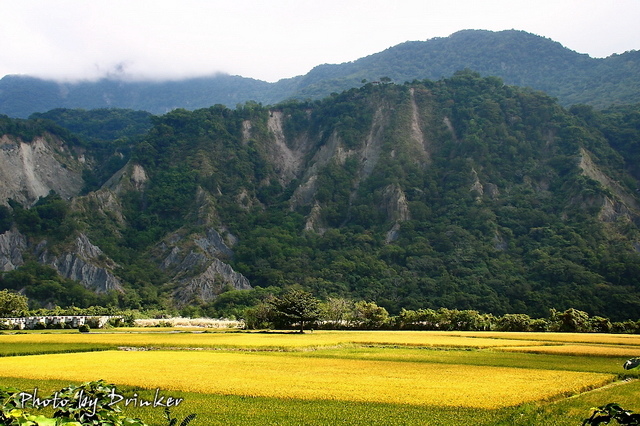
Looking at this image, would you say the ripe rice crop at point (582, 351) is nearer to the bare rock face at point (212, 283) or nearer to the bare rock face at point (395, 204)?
the bare rock face at point (212, 283)

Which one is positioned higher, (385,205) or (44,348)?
(44,348)

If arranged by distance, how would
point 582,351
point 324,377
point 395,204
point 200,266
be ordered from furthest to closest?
point 395,204
point 200,266
point 582,351
point 324,377

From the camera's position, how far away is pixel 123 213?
143 metres

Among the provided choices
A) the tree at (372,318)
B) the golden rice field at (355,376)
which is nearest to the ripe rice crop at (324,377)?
the golden rice field at (355,376)

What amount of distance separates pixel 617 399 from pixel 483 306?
3272 inches

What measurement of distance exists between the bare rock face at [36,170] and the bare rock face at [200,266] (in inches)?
1492

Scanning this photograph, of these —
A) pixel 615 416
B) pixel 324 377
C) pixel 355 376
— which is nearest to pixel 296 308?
pixel 355 376

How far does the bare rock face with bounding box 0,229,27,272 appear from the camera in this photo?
116 metres

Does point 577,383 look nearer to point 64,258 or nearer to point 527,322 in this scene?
point 527,322

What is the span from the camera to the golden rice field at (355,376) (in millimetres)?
21562

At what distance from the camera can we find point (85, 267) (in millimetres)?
116438

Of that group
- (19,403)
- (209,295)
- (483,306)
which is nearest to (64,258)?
(209,295)

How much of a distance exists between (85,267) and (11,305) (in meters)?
25.9

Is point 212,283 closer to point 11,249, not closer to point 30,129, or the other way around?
point 11,249
